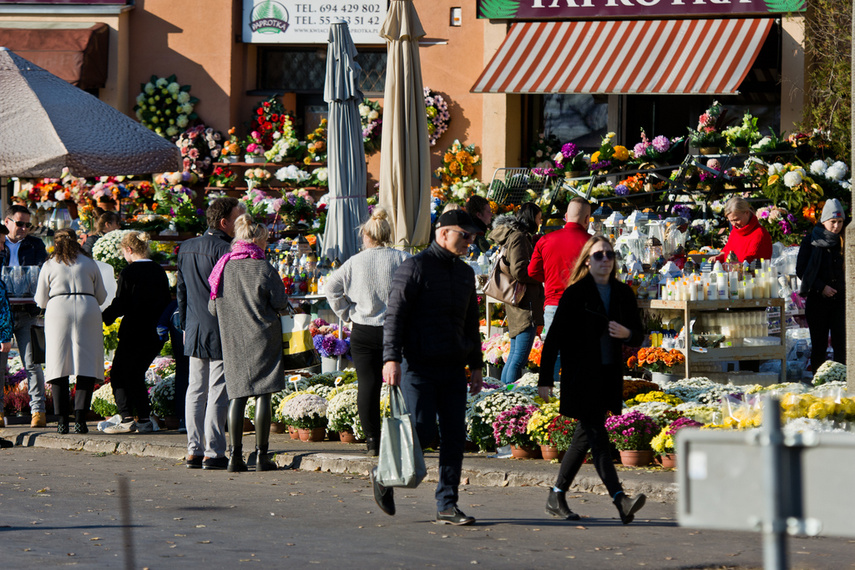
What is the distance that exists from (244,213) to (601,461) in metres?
3.45

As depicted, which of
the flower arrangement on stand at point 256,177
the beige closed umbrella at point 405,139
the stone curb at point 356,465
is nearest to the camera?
the stone curb at point 356,465

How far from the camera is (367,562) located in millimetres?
5766

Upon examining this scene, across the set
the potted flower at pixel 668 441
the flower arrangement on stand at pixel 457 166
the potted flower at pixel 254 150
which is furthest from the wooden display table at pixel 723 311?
the potted flower at pixel 254 150

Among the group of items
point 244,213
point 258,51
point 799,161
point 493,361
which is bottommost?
point 493,361

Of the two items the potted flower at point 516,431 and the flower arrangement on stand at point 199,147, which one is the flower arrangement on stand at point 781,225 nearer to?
the potted flower at point 516,431

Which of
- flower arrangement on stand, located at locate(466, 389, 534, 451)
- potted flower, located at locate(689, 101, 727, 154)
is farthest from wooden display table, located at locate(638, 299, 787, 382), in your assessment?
potted flower, located at locate(689, 101, 727, 154)

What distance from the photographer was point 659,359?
34.8 feet

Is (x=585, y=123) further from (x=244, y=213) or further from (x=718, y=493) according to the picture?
(x=718, y=493)

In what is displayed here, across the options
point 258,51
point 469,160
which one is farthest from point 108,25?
point 469,160

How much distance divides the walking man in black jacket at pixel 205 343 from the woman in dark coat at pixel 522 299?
243 centimetres

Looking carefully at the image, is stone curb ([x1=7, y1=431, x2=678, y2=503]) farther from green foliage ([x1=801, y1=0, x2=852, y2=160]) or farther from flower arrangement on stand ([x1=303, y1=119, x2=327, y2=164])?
flower arrangement on stand ([x1=303, y1=119, x2=327, y2=164])

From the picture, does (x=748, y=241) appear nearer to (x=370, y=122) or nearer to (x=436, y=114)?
(x=436, y=114)

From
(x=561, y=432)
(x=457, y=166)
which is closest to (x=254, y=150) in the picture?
(x=457, y=166)

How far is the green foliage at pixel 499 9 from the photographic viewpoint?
1908 cm
